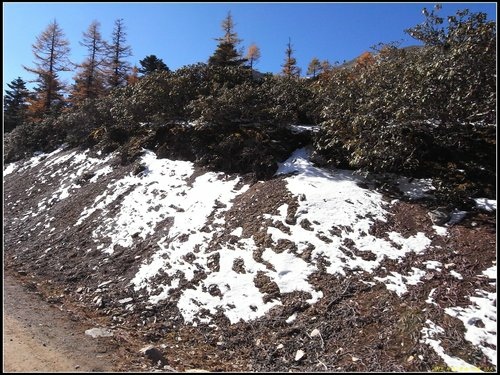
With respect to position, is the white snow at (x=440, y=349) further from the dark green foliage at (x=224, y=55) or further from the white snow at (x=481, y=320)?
the dark green foliage at (x=224, y=55)

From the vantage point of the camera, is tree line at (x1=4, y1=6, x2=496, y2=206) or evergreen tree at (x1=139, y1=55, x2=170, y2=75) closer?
tree line at (x1=4, y1=6, x2=496, y2=206)

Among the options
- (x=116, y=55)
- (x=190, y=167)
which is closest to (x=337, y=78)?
(x=190, y=167)

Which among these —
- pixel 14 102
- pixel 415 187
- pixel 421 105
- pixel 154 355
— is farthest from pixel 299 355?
pixel 14 102

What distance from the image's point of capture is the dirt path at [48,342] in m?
4.77

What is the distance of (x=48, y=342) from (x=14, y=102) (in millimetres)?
41271

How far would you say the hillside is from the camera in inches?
199

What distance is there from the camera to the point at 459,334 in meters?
4.80

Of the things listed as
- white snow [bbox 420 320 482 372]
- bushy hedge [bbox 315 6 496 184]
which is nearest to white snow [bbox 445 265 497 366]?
white snow [bbox 420 320 482 372]

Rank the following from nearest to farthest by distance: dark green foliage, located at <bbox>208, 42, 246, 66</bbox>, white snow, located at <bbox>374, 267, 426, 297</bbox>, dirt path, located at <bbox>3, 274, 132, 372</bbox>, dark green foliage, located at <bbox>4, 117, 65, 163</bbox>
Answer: dirt path, located at <bbox>3, 274, 132, 372</bbox> < white snow, located at <bbox>374, 267, 426, 297</bbox> < dark green foliage, located at <bbox>4, 117, 65, 163</bbox> < dark green foliage, located at <bbox>208, 42, 246, 66</bbox>

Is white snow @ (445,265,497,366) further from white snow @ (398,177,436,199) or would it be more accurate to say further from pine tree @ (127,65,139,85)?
pine tree @ (127,65,139,85)

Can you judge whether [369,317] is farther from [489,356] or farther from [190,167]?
[190,167]

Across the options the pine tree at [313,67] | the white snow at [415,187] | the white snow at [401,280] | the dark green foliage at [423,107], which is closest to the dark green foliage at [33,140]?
the dark green foliage at [423,107]

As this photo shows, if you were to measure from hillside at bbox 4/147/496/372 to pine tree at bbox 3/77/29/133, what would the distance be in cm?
2639

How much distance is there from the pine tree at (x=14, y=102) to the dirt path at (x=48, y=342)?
30986 mm
